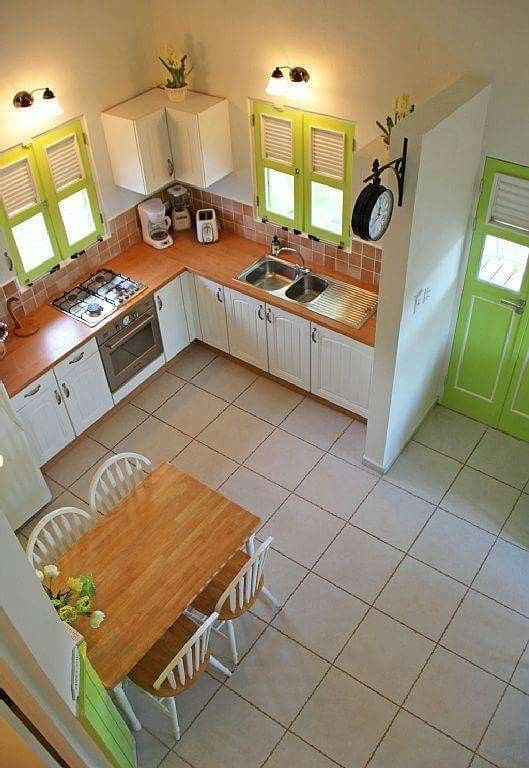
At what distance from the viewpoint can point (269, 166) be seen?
548 cm

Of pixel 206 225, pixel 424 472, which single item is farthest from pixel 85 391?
pixel 424 472

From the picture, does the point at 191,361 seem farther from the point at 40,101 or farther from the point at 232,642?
the point at 232,642

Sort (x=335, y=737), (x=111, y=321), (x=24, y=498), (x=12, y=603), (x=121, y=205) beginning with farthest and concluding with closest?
(x=121, y=205), (x=111, y=321), (x=24, y=498), (x=335, y=737), (x=12, y=603)

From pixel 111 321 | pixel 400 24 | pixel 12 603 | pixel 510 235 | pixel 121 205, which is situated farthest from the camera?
pixel 121 205

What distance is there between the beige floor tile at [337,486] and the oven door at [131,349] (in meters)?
1.76

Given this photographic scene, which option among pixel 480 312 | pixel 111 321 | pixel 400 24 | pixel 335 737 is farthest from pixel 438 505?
pixel 400 24

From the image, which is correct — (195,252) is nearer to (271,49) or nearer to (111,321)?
(111,321)

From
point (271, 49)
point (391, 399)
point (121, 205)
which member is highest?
point (271, 49)

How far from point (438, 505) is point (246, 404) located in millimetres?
1834

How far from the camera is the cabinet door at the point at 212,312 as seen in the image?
5895 mm

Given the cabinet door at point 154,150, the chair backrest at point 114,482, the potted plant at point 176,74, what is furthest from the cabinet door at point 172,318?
the chair backrest at point 114,482

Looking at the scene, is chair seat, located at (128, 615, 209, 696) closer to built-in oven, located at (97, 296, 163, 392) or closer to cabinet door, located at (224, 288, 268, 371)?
built-in oven, located at (97, 296, 163, 392)

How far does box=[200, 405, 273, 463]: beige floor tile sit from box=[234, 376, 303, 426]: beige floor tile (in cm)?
8

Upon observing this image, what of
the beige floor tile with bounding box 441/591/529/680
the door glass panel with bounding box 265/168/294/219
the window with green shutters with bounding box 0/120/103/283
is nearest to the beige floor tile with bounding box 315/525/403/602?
the beige floor tile with bounding box 441/591/529/680
